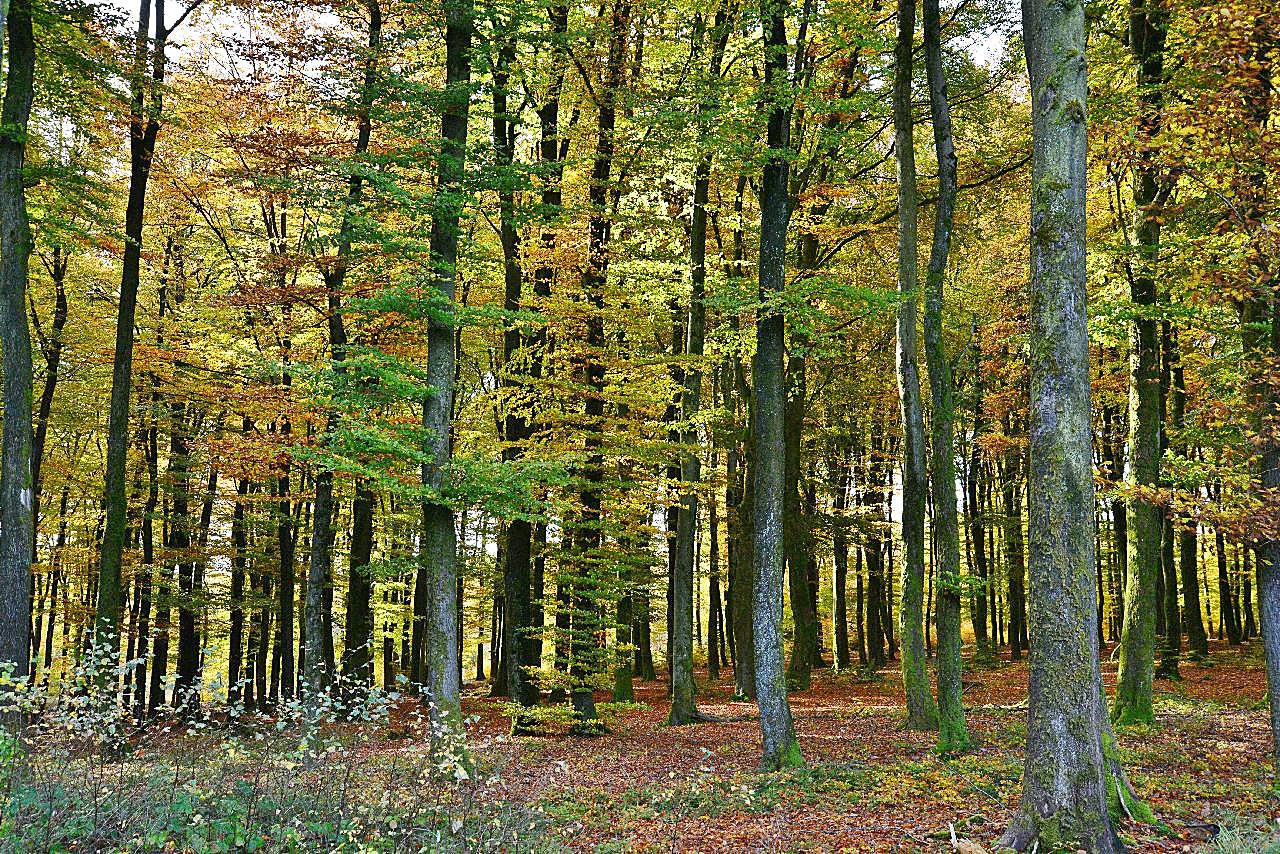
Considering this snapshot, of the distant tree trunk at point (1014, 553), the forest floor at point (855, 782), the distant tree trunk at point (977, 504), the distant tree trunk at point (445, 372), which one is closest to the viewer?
the forest floor at point (855, 782)

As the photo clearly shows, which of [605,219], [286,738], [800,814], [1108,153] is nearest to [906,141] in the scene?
[1108,153]

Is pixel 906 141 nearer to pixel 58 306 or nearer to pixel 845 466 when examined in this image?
pixel 845 466

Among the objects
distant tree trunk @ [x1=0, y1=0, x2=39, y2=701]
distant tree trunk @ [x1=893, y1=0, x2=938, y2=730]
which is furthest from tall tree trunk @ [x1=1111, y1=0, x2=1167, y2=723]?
distant tree trunk @ [x1=0, y1=0, x2=39, y2=701]

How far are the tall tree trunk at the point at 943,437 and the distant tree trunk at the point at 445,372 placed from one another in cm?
673

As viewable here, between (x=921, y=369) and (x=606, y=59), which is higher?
(x=606, y=59)

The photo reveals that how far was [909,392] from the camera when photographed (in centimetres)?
1241

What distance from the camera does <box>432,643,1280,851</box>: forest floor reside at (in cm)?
733

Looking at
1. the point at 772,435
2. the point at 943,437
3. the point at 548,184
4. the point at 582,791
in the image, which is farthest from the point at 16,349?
the point at 943,437

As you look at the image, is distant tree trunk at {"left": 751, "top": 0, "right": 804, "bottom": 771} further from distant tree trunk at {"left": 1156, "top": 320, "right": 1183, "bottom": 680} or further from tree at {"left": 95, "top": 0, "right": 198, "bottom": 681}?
tree at {"left": 95, "top": 0, "right": 198, "bottom": 681}

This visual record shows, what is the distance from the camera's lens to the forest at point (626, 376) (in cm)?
675

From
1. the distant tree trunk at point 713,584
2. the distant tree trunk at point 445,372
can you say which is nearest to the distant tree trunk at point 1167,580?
the distant tree trunk at point 713,584

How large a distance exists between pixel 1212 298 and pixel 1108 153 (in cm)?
356

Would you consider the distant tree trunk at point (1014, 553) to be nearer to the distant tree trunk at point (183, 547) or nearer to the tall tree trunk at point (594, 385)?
the tall tree trunk at point (594, 385)

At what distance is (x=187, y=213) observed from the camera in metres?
18.2
